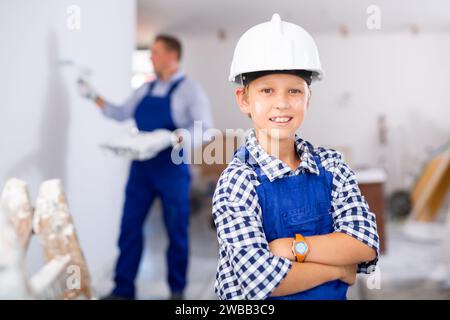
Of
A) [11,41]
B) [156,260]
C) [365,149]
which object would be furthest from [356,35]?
[11,41]

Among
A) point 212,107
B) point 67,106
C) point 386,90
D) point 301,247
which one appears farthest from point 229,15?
point 386,90

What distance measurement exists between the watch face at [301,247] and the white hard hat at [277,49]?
0.23m

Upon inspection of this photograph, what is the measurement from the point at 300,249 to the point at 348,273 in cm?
9

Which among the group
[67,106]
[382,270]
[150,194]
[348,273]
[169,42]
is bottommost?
[382,270]

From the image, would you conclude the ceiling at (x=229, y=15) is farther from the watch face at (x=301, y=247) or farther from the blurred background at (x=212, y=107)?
the watch face at (x=301, y=247)

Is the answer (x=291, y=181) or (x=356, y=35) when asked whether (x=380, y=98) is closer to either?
(x=356, y=35)

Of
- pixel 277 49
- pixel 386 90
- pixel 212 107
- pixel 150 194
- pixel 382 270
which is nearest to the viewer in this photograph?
pixel 277 49

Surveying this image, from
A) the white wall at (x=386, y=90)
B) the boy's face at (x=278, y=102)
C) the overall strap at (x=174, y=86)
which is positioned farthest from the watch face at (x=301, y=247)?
the white wall at (x=386, y=90)

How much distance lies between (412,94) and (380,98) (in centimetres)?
28

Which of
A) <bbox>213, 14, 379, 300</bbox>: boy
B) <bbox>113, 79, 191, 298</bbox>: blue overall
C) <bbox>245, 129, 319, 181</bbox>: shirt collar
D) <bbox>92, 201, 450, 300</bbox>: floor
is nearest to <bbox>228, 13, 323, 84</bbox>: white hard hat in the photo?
<bbox>213, 14, 379, 300</bbox>: boy

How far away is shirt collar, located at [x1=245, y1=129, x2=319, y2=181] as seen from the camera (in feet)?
2.43

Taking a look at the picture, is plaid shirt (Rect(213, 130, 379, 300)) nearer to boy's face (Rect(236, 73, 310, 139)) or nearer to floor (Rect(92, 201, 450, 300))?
boy's face (Rect(236, 73, 310, 139))

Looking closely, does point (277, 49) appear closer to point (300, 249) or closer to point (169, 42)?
point (300, 249)

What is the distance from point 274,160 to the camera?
29.5 inches
